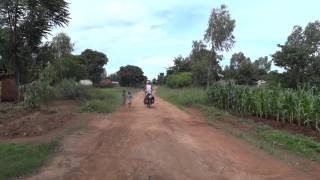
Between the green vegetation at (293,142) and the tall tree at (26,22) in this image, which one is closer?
the green vegetation at (293,142)

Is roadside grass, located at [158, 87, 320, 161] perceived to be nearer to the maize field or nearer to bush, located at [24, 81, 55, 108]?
the maize field

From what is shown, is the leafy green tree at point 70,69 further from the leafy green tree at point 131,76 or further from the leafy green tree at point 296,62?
the leafy green tree at point 131,76

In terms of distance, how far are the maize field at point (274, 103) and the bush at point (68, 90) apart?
800 cm

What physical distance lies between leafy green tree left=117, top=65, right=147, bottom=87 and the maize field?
6988 centimetres

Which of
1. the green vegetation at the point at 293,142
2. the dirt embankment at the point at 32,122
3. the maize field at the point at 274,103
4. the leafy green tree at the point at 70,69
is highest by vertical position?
the leafy green tree at the point at 70,69

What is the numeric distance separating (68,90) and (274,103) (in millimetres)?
12680

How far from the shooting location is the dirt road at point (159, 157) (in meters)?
10.9

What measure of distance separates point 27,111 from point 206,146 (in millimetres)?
11815

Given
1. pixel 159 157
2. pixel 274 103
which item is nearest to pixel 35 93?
pixel 274 103

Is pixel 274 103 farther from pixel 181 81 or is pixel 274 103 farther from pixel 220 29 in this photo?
pixel 181 81

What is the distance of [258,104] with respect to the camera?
952 inches

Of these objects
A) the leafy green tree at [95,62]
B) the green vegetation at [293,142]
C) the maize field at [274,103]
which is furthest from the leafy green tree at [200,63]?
the green vegetation at [293,142]

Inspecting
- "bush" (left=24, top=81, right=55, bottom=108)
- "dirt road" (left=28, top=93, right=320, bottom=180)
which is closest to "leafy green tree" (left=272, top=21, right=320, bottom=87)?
"bush" (left=24, top=81, right=55, bottom=108)

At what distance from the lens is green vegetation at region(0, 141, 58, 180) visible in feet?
36.4
